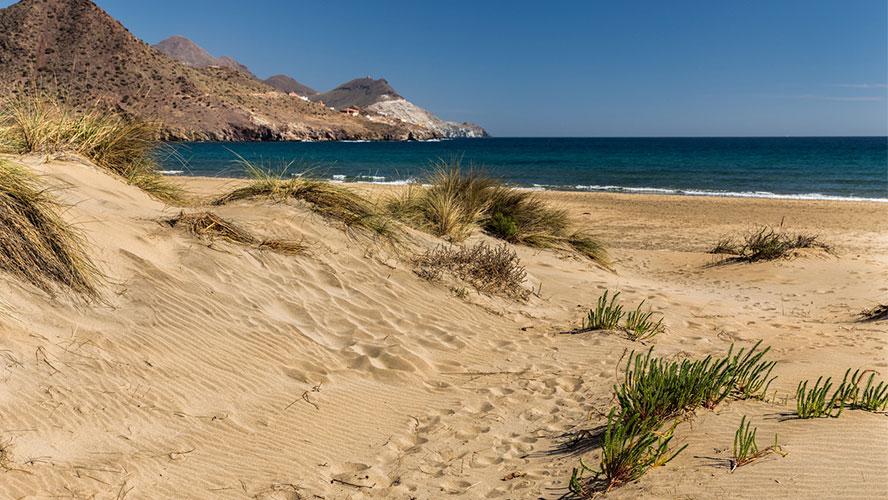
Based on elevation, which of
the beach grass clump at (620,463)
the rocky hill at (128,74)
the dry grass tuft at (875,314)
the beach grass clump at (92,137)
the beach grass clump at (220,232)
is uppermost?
the rocky hill at (128,74)

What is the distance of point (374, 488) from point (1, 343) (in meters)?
2.46

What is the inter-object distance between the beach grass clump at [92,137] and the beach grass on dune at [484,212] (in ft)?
11.5

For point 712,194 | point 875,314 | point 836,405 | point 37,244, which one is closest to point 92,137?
point 37,244

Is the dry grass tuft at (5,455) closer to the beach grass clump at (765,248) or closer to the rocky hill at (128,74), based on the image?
the beach grass clump at (765,248)

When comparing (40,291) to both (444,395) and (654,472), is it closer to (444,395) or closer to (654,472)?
(444,395)

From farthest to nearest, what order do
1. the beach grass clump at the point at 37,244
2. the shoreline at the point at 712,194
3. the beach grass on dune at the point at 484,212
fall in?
the shoreline at the point at 712,194 < the beach grass on dune at the point at 484,212 < the beach grass clump at the point at 37,244

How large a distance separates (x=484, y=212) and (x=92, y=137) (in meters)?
5.96

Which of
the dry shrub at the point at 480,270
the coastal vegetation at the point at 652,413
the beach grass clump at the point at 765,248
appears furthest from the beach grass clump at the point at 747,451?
the beach grass clump at the point at 765,248

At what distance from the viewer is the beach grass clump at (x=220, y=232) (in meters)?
5.63

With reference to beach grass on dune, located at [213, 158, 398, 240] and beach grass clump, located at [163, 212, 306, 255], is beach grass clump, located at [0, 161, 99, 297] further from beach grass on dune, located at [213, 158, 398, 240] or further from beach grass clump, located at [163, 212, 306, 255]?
beach grass on dune, located at [213, 158, 398, 240]

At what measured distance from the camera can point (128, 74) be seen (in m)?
64.4

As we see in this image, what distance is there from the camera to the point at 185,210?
6.36 m

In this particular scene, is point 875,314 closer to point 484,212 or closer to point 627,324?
point 627,324

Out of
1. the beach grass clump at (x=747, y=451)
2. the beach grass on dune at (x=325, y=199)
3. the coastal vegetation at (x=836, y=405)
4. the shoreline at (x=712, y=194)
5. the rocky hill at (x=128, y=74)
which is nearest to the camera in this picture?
the beach grass clump at (x=747, y=451)
